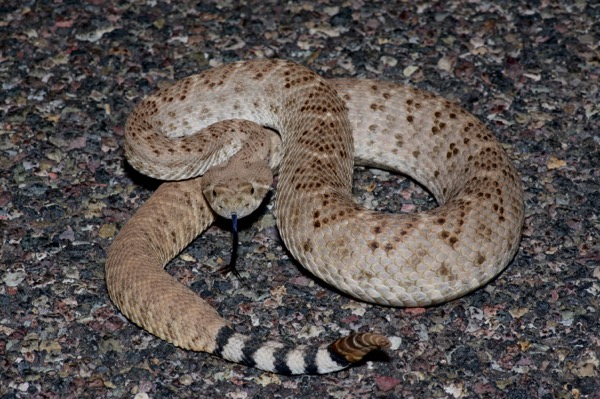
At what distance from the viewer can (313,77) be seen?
7410 mm

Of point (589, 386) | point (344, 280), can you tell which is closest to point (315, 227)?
point (344, 280)

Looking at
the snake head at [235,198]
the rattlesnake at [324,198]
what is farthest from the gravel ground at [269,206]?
the snake head at [235,198]

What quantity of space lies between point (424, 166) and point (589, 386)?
2278 millimetres

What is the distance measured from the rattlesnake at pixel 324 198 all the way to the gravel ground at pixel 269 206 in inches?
7.3

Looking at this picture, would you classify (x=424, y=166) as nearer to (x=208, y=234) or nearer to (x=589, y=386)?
Result: (x=208, y=234)

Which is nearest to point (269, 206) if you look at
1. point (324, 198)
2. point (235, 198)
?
point (235, 198)

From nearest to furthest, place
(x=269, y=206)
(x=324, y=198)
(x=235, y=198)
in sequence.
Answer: (x=324, y=198)
(x=235, y=198)
(x=269, y=206)

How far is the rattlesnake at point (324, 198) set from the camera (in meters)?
5.87

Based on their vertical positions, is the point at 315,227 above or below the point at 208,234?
above

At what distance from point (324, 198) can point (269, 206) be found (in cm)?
98

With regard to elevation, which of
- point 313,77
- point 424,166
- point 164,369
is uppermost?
point 313,77

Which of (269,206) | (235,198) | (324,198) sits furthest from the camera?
(269,206)

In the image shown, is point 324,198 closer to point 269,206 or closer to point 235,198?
point 235,198

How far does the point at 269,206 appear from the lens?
7.18m
